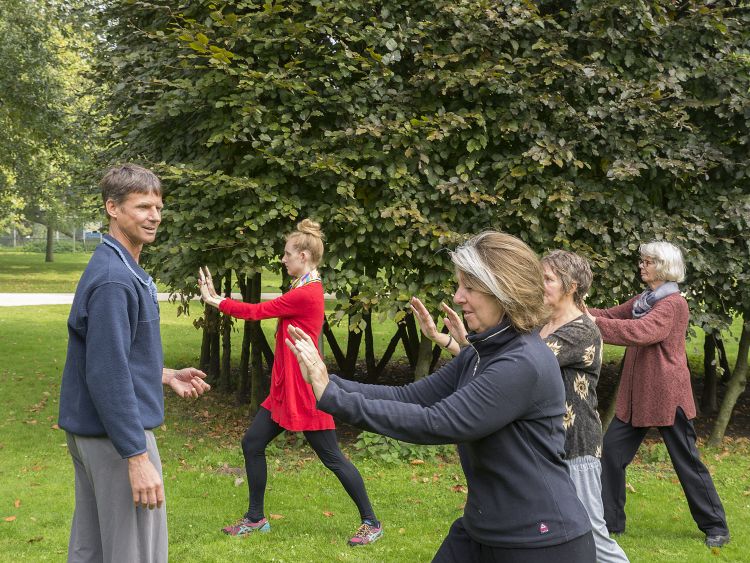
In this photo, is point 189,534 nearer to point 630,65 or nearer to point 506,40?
point 506,40

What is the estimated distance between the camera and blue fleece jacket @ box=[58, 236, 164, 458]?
117 inches

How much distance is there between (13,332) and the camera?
Answer: 15.7m

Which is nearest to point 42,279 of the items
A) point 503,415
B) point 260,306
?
point 260,306

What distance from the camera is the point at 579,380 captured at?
162 inches

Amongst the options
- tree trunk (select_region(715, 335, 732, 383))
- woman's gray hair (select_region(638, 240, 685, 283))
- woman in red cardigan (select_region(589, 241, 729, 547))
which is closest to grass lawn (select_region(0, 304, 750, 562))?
woman in red cardigan (select_region(589, 241, 729, 547))

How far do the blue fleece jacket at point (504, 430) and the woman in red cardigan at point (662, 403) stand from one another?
8.93 ft

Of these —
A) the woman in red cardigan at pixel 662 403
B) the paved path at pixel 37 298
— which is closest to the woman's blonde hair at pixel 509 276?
the woman in red cardigan at pixel 662 403

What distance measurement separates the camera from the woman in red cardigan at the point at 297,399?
5.31 m

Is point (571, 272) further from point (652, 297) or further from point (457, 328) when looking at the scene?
point (652, 297)

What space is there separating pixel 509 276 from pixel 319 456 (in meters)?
3.09

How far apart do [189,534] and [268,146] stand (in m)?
3.45

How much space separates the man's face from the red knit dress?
1989mm

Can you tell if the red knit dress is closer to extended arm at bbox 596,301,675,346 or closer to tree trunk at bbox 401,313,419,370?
extended arm at bbox 596,301,675,346

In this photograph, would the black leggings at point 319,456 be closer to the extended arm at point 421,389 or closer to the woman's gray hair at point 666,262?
the extended arm at point 421,389
